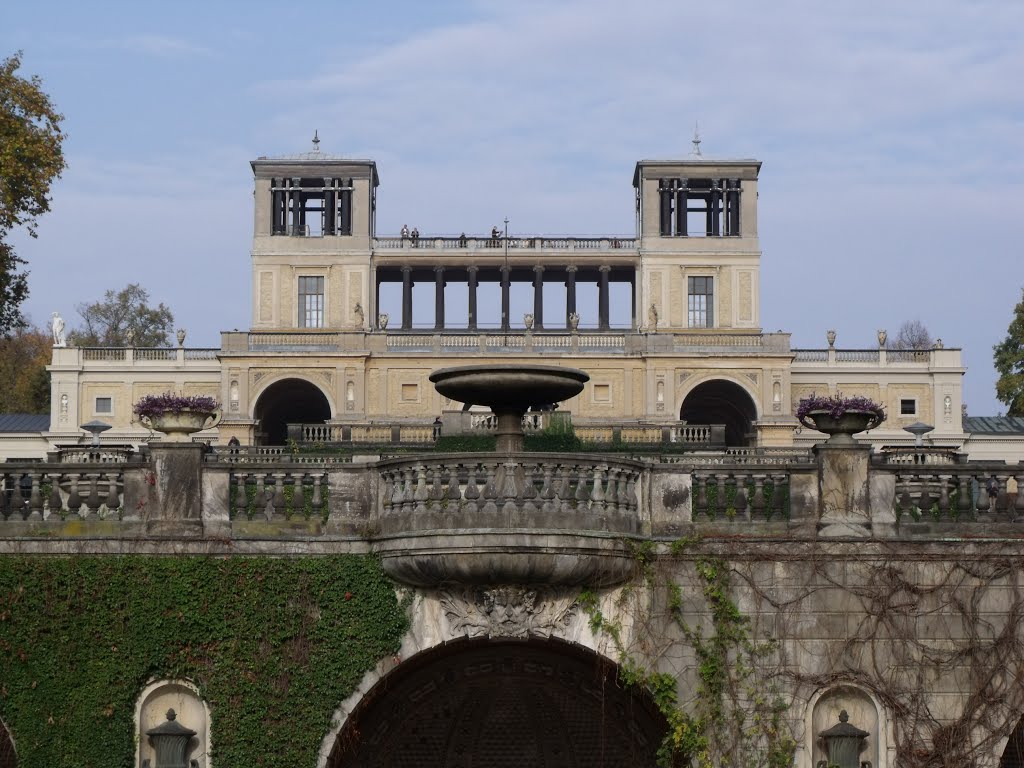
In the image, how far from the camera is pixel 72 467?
1582 centimetres

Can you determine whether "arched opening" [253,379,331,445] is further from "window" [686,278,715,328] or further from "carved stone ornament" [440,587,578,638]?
"carved stone ornament" [440,587,578,638]

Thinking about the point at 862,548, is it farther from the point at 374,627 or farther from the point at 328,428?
the point at 328,428

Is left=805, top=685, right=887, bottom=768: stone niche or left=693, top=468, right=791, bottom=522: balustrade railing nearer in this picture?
left=805, top=685, right=887, bottom=768: stone niche

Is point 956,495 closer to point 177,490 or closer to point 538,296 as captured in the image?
point 177,490

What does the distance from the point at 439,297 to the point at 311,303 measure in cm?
660

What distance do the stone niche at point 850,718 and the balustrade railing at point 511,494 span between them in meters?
2.43

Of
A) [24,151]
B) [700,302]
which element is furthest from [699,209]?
[24,151]

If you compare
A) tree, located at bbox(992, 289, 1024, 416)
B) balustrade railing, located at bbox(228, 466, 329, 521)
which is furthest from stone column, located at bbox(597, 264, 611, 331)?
balustrade railing, located at bbox(228, 466, 329, 521)

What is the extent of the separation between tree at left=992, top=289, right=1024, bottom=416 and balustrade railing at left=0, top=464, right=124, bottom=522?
59790 millimetres

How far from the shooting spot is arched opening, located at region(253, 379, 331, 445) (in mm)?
79812

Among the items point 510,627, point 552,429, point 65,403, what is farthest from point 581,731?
point 65,403

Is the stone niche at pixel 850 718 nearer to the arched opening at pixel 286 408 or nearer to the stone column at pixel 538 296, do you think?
the arched opening at pixel 286 408

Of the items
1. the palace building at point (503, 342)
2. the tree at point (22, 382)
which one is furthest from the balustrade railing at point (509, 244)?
the tree at point (22, 382)

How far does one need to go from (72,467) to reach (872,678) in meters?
7.47
